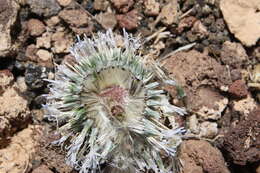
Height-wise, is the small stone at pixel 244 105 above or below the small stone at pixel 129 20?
below

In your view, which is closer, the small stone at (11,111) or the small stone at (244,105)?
the small stone at (11,111)

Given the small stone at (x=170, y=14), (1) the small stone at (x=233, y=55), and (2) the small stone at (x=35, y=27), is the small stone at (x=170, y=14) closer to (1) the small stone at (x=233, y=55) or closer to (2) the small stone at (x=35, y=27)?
(1) the small stone at (x=233, y=55)

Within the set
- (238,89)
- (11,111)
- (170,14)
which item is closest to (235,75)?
(238,89)

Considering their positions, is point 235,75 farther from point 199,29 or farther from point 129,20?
point 129,20

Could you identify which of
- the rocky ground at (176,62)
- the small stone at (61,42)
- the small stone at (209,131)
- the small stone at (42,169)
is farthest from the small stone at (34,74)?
the small stone at (209,131)

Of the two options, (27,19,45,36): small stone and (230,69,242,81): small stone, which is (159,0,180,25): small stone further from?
(27,19,45,36): small stone

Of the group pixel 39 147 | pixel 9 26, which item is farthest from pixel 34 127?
pixel 9 26

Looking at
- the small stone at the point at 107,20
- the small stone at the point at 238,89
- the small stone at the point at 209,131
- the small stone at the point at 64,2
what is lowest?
the small stone at the point at 209,131
